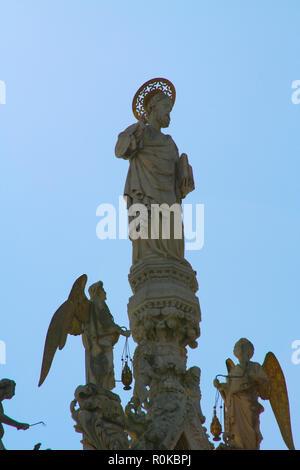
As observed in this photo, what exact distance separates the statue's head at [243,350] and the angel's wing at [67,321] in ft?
8.56

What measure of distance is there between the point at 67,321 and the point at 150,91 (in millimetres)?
5789

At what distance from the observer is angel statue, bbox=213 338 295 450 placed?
29000mm

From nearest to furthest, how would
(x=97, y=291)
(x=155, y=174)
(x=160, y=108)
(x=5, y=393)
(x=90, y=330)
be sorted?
(x=5, y=393)
(x=90, y=330)
(x=97, y=291)
(x=155, y=174)
(x=160, y=108)

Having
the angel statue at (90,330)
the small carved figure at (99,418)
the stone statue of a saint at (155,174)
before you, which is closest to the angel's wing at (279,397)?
the stone statue of a saint at (155,174)

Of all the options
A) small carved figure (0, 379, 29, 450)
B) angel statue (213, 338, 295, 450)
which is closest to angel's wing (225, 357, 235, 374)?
angel statue (213, 338, 295, 450)

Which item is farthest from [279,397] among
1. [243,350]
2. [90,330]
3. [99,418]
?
[99,418]

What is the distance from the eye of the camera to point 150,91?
32625mm

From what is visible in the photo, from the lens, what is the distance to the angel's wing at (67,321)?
28328mm

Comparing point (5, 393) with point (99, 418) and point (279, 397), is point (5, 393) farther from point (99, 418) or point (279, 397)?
point (279, 397)

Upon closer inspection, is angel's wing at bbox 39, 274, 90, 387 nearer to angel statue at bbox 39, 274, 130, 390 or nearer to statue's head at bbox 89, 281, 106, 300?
angel statue at bbox 39, 274, 130, 390

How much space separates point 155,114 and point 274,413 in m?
6.12

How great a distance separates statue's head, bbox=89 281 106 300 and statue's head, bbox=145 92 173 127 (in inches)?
163

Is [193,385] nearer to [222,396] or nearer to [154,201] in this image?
[222,396]
